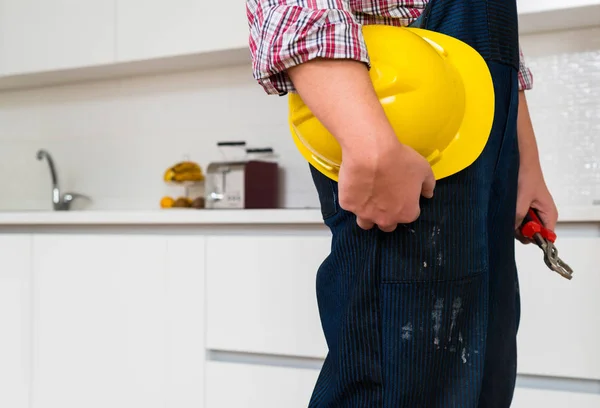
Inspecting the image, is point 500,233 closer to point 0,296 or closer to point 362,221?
point 362,221

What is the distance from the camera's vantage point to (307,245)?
1570 millimetres

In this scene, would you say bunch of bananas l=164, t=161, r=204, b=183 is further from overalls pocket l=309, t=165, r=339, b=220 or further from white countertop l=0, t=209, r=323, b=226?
overalls pocket l=309, t=165, r=339, b=220

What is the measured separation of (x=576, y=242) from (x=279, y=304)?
0.66 metres

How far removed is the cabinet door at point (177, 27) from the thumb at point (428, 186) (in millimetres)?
1415

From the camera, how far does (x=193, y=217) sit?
1.67 m

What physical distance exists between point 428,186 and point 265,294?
1.01m

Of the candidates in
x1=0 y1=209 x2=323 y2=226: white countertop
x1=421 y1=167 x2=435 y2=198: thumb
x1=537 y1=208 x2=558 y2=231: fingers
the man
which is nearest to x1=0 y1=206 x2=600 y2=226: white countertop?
x1=0 y1=209 x2=323 y2=226: white countertop

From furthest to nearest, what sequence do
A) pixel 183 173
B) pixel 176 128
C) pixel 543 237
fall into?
pixel 176 128 → pixel 183 173 → pixel 543 237

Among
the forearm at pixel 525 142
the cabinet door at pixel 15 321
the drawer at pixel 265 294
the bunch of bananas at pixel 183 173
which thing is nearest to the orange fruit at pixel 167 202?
the bunch of bananas at pixel 183 173

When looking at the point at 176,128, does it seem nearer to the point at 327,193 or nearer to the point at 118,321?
the point at 118,321

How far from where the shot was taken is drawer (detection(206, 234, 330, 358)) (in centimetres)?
157

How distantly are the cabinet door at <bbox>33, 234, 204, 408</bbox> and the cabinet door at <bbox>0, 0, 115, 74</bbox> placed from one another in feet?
2.31

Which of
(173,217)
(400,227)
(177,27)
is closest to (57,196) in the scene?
(177,27)

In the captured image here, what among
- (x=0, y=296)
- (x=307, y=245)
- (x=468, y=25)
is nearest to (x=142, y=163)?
(x=0, y=296)
